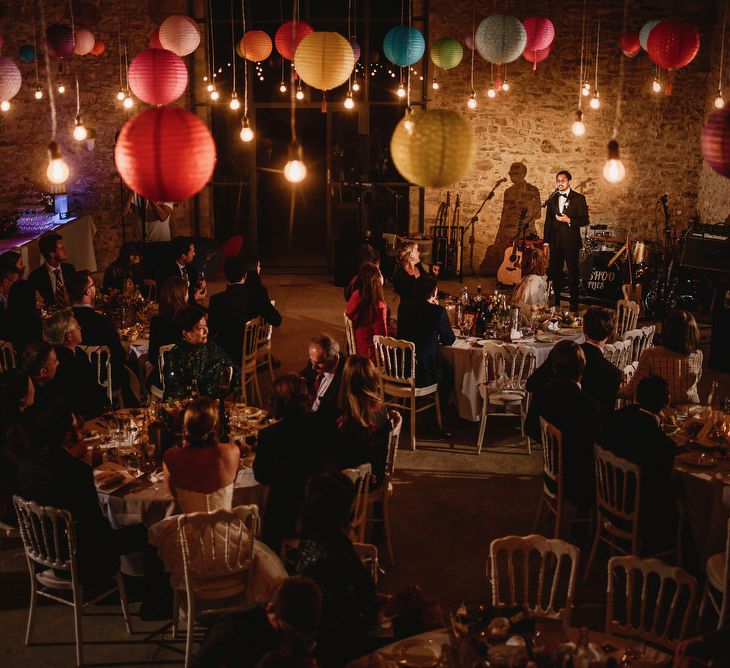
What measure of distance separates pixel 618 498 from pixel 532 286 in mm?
3008

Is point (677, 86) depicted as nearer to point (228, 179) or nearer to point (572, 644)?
point (228, 179)

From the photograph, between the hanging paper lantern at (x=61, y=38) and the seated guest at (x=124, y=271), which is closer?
the seated guest at (x=124, y=271)

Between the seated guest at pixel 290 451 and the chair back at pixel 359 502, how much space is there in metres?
0.18

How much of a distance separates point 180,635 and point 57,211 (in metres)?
9.12

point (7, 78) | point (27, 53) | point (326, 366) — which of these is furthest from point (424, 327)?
point (27, 53)

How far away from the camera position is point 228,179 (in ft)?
42.9

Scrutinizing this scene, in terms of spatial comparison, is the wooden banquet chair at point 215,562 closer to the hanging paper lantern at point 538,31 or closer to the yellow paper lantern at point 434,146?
the yellow paper lantern at point 434,146

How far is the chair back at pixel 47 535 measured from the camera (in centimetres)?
409

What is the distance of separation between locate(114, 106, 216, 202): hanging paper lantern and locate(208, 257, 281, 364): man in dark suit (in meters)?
3.75

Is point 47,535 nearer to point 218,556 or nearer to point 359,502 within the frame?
point 218,556

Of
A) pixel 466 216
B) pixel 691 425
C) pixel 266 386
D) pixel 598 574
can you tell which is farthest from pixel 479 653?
pixel 466 216

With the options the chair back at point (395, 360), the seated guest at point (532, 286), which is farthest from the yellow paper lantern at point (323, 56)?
the seated guest at point (532, 286)

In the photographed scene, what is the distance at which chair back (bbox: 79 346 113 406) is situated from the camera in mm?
6523

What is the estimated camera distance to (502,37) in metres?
7.04
